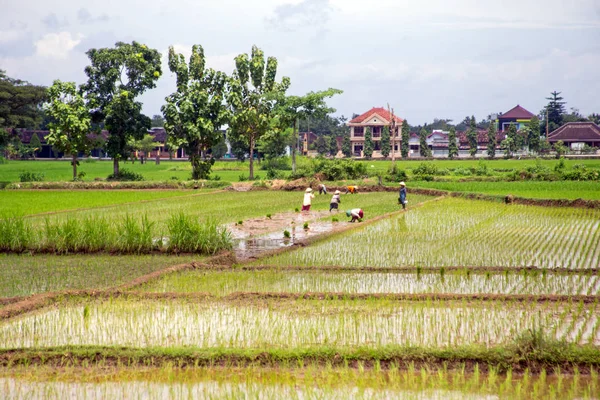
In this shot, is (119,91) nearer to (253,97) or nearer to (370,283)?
(253,97)

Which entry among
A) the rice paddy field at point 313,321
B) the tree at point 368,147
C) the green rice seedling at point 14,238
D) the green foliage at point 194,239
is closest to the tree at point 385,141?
the tree at point 368,147

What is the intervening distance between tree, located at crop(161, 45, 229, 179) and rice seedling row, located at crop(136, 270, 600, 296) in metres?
22.0

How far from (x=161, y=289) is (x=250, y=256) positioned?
2472 mm

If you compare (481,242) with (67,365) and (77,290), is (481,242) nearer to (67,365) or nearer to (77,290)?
(77,290)

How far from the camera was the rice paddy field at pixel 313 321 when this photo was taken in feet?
15.7

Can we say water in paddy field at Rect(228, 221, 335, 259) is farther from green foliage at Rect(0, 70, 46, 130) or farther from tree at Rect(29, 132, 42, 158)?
tree at Rect(29, 132, 42, 158)

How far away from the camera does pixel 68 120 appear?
29375mm

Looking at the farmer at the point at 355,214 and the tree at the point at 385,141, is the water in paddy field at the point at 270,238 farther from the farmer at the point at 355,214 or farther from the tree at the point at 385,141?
the tree at the point at 385,141

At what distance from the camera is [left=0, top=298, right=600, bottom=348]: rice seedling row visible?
564 cm

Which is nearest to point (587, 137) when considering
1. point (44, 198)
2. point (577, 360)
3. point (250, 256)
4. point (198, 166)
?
point (198, 166)

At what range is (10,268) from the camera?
29.8 feet

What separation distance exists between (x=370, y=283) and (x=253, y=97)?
27049 mm

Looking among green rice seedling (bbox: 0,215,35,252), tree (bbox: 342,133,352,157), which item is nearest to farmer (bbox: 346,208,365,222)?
green rice seedling (bbox: 0,215,35,252)

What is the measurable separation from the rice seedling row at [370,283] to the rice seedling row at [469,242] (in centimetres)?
75
